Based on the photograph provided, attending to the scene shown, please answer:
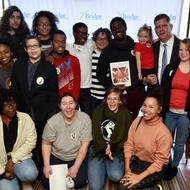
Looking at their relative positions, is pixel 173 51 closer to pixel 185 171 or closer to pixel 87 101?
pixel 87 101

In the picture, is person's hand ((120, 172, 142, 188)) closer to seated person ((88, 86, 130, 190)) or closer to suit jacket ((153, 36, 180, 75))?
seated person ((88, 86, 130, 190))

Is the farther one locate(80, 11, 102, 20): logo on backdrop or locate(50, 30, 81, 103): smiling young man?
locate(80, 11, 102, 20): logo on backdrop

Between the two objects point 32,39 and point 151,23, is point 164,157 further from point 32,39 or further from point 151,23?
point 151,23

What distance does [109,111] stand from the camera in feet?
8.94

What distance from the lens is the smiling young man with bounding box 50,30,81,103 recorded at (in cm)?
274

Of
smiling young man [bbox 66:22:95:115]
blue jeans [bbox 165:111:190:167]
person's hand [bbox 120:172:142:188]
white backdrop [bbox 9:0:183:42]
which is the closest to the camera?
person's hand [bbox 120:172:142:188]

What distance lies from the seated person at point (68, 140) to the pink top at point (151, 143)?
1.68ft

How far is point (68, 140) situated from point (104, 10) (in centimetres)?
283

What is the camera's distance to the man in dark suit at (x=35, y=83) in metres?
2.49

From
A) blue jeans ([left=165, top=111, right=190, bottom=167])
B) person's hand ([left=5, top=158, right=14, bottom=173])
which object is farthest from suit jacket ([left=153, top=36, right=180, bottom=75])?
person's hand ([left=5, top=158, right=14, bottom=173])

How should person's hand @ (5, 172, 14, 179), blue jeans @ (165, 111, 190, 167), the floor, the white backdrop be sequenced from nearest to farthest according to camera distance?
person's hand @ (5, 172, 14, 179), blue jeans @ (165, 111, 190, 167), the floor, the white backdrop

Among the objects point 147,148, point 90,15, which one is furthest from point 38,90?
point 90,15

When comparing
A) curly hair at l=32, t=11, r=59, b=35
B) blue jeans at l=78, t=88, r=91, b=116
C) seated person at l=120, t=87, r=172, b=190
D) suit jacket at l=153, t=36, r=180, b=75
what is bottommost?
seated person at l=120, t=87, r=172, b=190

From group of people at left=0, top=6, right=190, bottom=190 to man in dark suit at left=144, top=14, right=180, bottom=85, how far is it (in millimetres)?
12
